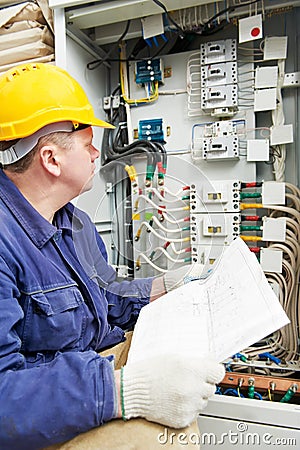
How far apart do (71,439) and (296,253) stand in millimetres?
1147

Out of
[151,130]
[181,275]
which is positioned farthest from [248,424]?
[151,130]

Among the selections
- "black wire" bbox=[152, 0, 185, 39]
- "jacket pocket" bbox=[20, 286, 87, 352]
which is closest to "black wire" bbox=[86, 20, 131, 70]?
"black wire" bbox=[152, 0, 185, 39]

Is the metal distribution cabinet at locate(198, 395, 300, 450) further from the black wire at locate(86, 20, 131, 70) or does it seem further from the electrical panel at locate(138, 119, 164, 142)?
the black wire at locate(86, 20, 131, 70)

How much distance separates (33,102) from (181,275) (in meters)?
0.63

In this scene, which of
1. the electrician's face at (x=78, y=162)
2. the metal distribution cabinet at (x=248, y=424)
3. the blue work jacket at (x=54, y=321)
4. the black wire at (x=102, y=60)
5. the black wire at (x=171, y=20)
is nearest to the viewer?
the blue work jacket at (x=54, y=321)

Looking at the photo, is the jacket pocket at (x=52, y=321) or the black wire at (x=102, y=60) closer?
the jacket pocket at (x=52, y=321)

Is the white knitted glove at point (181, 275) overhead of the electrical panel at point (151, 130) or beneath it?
beneath

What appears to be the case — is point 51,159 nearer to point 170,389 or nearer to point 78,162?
point 78,162

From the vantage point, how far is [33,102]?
889 millimetres

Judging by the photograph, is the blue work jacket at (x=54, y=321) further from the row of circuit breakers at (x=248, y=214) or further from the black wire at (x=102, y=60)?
the black wire at (x=102, y=60)

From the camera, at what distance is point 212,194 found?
4.99 feet

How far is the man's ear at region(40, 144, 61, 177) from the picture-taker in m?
0.90

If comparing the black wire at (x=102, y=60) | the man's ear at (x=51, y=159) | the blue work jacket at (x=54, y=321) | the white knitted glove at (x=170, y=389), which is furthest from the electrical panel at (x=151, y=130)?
the white knitted glove at (x=170, y=389)

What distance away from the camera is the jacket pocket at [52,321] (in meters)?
0.81
